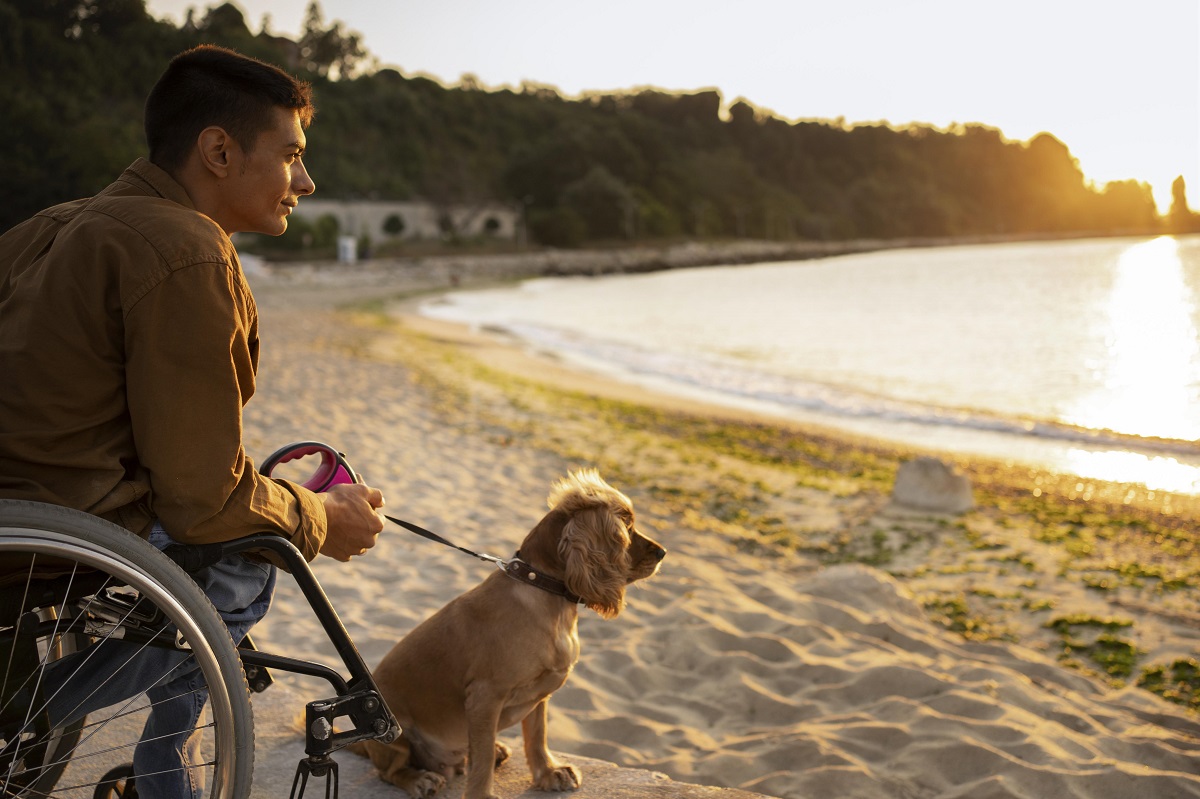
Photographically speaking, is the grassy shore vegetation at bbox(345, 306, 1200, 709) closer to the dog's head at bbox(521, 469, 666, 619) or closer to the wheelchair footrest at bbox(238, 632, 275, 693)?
the dog's head at bbox(521, 469, 666, 619)

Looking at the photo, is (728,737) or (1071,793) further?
(728,737)

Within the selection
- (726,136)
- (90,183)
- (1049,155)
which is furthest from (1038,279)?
(1049,155)

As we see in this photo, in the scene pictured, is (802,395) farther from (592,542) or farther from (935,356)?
(592,542)

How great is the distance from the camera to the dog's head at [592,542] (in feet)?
9.59

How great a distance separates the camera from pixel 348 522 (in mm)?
2420

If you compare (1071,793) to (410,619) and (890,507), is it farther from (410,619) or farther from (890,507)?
(890,507)

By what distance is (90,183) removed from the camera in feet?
158

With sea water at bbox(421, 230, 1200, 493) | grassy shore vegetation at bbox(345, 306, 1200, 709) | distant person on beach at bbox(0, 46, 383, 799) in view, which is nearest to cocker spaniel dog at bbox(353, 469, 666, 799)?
distant person on beach at bbox(0, 46, 383, 799)

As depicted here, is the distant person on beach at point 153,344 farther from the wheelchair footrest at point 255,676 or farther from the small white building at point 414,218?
the small white building at point 414,218

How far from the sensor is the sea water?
14.2 m

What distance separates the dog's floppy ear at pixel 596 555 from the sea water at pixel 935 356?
1025 centimetres

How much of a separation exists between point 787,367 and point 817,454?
37.7 feet

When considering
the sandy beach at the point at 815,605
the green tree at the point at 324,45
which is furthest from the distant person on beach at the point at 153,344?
the green tree at the point at 324,45

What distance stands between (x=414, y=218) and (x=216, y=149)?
86.6 meters
